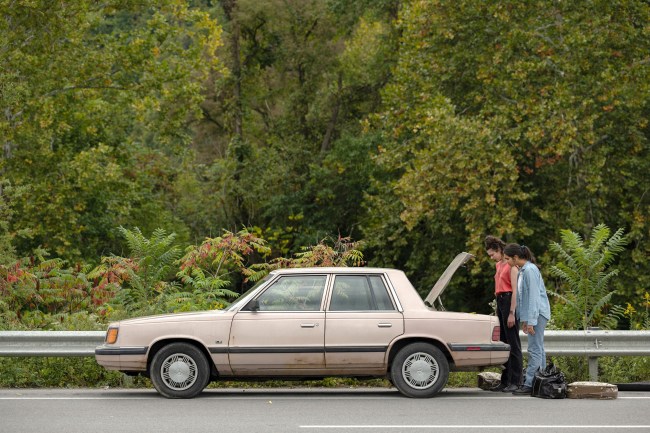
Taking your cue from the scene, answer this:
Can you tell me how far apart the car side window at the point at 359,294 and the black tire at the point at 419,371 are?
579mm

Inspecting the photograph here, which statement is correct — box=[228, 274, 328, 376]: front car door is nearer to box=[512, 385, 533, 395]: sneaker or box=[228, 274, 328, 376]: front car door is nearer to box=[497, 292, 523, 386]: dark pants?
box=[497, 292, 523, 386]: dark pants

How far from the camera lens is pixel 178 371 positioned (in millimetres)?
12594

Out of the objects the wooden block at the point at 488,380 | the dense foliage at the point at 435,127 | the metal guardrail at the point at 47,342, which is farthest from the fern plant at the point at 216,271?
the wooden block at the point at 488,380

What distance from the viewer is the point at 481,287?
1395 inches

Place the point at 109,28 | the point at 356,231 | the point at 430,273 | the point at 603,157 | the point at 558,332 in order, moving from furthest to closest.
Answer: the point at 109,28, the point at 356,231, the point at 430,273, the point at 603,157, the point at 558,332

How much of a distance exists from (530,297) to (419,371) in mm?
1598

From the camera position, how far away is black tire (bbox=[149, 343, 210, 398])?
1258cm

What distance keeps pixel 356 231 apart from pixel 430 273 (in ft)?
31.9

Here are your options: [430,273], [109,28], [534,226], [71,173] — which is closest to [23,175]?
[71,173]

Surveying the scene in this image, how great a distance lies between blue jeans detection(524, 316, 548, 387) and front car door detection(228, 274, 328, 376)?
2.49 m

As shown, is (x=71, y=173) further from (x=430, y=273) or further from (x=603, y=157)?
(x=603, y=157)

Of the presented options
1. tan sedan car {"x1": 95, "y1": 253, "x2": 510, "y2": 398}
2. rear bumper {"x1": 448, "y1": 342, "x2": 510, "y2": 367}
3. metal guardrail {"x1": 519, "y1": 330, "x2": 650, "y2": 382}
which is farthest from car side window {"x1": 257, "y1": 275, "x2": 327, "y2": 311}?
metal guardrail {"x1": 519, "y1": 330, "x2": 650, "y2": 382}

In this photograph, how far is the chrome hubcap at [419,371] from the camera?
12680 millimetres

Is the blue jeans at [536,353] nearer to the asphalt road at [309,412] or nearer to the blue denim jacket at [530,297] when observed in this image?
the blue denim jacket at [530,297]
